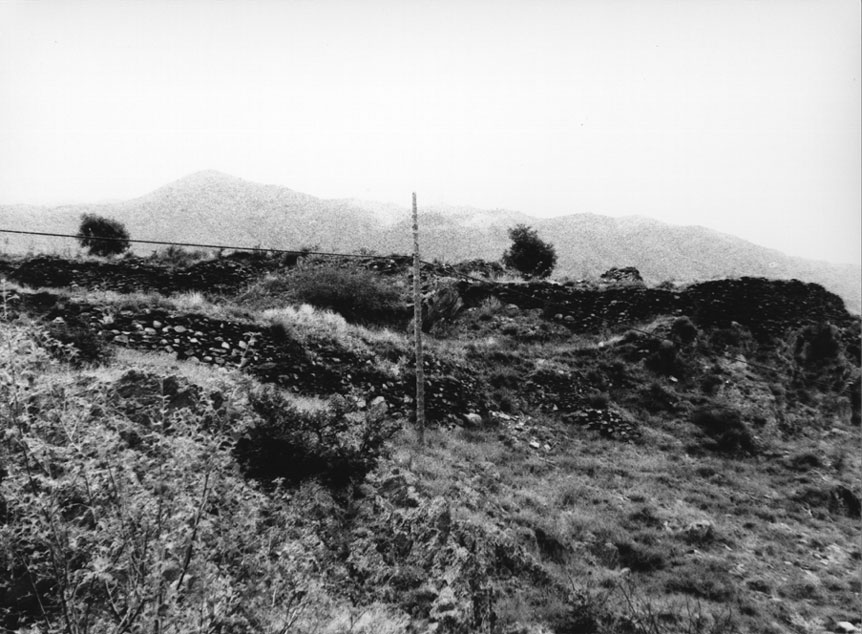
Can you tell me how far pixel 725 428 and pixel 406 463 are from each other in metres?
11.0

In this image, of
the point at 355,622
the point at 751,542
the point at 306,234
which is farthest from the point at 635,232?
the point at 355,622

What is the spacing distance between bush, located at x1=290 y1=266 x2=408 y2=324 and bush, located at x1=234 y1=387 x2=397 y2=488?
974 centimetres

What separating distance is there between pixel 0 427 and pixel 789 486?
15689 mm

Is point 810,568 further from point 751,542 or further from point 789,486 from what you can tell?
point 789,486

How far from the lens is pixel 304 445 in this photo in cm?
761

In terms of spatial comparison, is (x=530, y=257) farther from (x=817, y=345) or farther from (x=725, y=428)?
(x=725, y=428)

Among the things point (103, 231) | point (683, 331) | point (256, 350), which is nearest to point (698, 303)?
point (683, 331)

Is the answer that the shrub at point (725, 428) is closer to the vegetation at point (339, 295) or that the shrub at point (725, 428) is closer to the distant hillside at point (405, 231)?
the vegetation at point (339, 295)

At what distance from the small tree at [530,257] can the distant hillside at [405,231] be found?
10.9 meters

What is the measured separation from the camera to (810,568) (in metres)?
8.90

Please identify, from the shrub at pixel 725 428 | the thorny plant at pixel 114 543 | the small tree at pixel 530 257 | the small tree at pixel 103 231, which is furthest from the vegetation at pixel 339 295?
the thorny plant at pixel 114 543

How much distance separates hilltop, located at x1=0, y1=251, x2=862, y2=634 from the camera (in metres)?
4.39

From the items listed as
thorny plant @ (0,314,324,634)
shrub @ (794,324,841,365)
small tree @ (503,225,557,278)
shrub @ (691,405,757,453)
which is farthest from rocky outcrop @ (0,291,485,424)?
small tree @ (503,225,557,278)

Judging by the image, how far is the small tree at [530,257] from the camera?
30297mm
